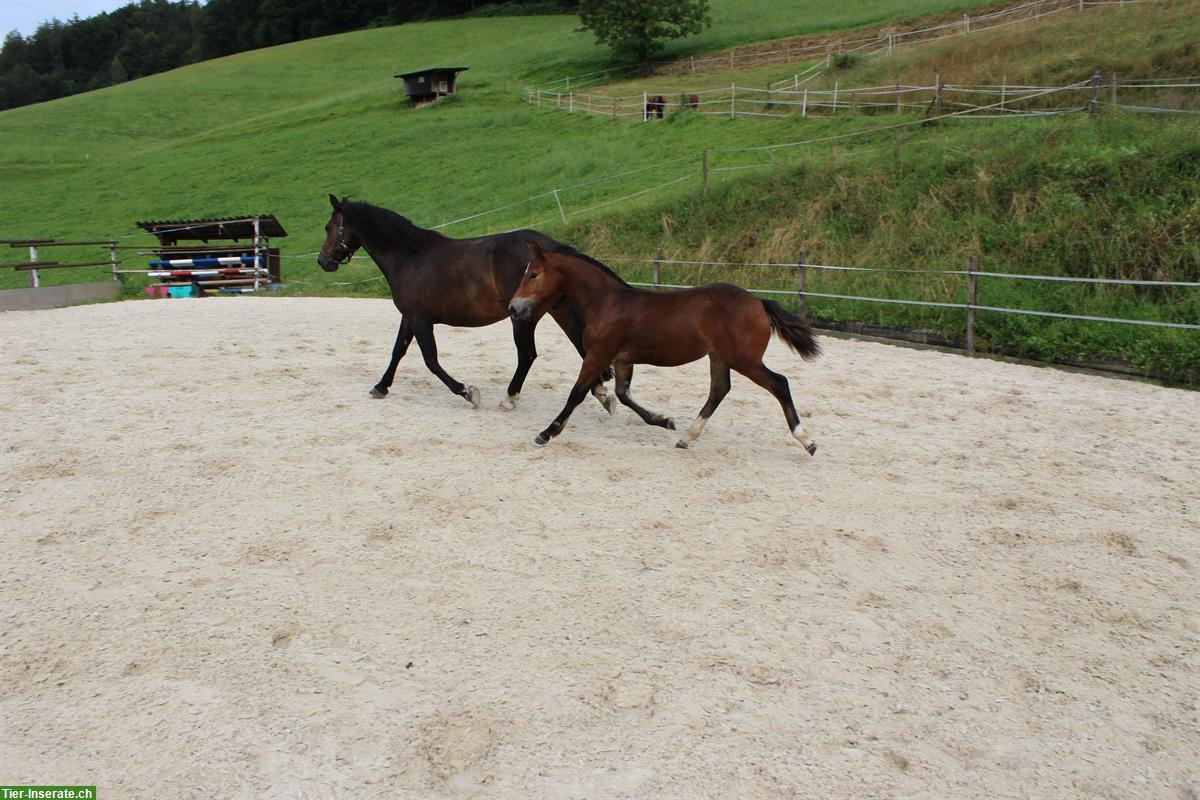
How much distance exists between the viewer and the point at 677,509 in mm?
5180

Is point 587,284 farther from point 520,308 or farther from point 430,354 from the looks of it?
point 430,354

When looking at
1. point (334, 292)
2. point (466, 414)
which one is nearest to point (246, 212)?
point (334, 292)

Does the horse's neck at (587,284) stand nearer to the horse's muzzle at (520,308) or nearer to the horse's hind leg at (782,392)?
the horse's muzzle at (520,308)

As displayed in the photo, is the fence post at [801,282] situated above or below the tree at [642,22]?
below

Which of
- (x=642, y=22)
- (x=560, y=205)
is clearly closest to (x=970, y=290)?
(x=560, y=205)

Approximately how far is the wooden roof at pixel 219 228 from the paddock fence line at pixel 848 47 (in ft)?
69.3

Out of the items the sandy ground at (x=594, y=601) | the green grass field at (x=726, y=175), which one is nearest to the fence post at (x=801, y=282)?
the green grass field at (x=726, y=175)

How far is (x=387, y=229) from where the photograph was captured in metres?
7.75

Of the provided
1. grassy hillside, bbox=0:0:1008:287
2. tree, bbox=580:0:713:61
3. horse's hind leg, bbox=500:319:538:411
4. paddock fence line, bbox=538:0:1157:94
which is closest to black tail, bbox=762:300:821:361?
horse's hind leg, bbox=500:319:538:411

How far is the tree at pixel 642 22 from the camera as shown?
4259 centimetres

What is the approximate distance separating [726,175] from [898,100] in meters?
6.74

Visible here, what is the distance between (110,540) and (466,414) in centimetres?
319

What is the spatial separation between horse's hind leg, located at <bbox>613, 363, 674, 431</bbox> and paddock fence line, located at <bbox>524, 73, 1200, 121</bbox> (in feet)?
38.1

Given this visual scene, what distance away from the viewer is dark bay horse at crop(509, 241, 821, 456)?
6.02 meters
